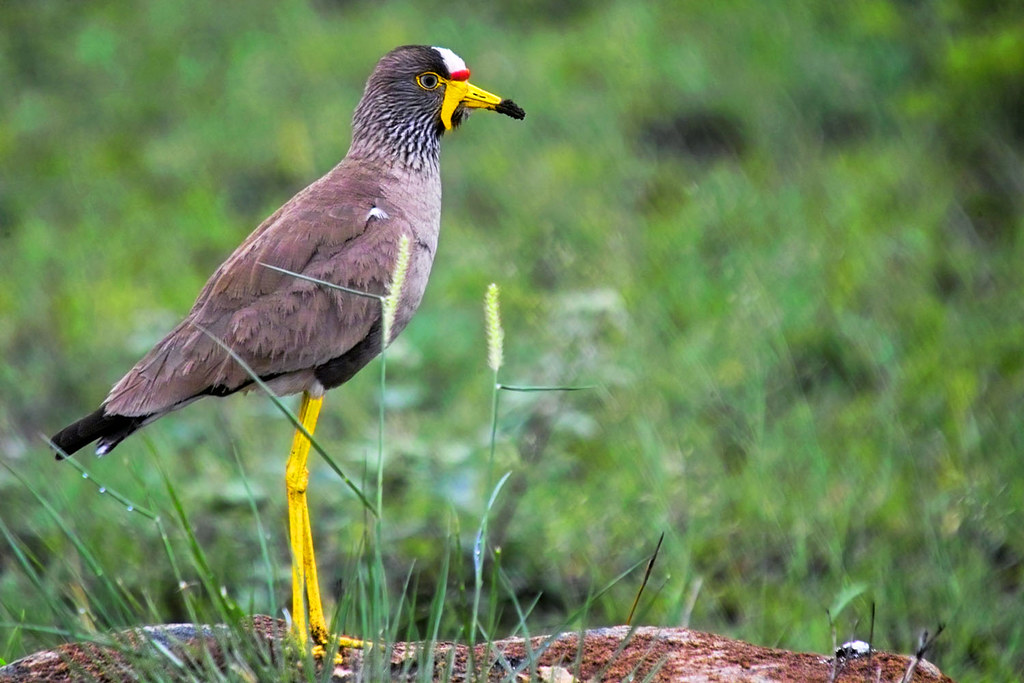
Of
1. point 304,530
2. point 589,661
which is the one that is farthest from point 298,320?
point 589,661

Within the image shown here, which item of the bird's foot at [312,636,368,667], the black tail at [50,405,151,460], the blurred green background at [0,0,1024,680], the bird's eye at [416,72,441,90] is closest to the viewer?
the bird's foot at [312,636,368,667]

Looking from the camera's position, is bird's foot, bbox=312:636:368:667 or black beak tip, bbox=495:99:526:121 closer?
bird's foot, bbox=312:636:368:667

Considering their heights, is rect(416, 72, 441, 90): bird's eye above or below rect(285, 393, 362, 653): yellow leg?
above

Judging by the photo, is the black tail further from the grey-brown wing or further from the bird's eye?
the bird's eye

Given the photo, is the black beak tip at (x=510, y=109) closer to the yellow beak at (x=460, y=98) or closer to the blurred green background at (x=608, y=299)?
the yellow beak at (x=460, y=98)

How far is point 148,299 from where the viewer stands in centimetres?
746

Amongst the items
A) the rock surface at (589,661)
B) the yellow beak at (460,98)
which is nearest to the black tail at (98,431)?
the rock surface at (589,661)

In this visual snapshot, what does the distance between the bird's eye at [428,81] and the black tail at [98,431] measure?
157 cm

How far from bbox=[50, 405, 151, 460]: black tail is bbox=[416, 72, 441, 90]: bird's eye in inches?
62.0

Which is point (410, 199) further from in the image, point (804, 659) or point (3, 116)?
point (3, 116)

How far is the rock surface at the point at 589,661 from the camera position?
312 centimetres

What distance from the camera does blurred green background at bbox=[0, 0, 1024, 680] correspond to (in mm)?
5055

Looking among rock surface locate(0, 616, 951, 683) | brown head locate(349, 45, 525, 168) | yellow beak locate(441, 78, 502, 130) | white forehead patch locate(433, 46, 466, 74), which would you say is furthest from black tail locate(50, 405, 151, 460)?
white forehead patch locate(433, 46, 466, 74)

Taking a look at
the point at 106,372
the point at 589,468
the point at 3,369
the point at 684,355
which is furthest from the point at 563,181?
the point at 3,369
